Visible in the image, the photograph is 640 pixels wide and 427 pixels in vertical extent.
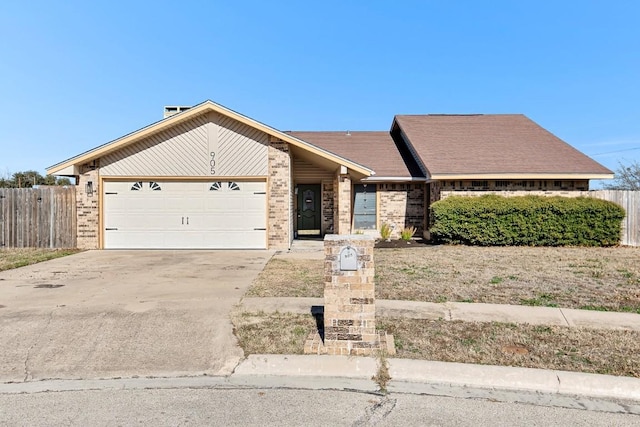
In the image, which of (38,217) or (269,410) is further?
(38,217)

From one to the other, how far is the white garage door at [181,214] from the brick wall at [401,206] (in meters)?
6.14

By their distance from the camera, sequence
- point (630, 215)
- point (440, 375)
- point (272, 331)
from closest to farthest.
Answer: point (440, 375) < point (272, 331) < point (630, 215)

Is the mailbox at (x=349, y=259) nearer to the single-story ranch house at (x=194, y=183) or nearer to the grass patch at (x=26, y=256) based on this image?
the single-story ranch house at (x=194, y=183)

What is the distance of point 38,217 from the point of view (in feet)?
40.2

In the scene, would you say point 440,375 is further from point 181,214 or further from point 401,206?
point 401,206

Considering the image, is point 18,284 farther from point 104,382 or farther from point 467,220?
point 467,220

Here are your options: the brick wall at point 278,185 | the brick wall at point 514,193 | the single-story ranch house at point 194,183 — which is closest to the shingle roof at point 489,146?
the brick wall at point 514,193

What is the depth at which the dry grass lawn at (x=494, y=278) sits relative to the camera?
6.47 metres

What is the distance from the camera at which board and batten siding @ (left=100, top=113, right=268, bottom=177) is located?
40.5ft

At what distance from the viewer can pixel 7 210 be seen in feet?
40.1

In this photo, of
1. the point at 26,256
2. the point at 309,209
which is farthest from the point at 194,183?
the point at 309,209

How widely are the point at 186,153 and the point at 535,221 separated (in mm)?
12027

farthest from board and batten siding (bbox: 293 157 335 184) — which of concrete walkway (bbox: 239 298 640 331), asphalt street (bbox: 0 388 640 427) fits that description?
asphalt street (bbox: 0 388 640 427)

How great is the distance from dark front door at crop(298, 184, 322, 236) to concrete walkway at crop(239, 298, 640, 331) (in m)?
11.7
